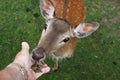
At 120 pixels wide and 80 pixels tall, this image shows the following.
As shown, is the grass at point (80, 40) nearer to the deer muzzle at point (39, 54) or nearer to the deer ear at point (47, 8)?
the deer ear at point (47, 8)

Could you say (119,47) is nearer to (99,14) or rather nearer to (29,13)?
(99,14)

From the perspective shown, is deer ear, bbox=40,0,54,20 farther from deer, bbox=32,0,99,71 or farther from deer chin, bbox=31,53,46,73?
deer chin, bbox=31,53,46,73

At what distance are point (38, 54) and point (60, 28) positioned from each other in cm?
52

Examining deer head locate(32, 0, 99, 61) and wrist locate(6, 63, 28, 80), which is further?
deer head locate(32, 0, 99, 61)

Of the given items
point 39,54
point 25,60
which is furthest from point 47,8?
point 25,60

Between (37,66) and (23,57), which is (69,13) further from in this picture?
(23,57)

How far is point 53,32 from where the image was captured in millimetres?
4355

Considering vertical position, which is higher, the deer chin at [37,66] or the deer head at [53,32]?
the deer head at [53,32]

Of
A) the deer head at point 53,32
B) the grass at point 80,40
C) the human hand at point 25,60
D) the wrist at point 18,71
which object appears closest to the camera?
the wrist at point 18,71

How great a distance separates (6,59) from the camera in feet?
18.5

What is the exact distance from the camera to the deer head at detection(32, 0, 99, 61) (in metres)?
4.26

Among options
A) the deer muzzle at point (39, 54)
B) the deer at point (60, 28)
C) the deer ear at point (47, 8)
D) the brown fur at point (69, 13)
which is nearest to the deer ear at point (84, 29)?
the deer at point (60, 28)

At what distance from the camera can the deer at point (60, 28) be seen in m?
4.30

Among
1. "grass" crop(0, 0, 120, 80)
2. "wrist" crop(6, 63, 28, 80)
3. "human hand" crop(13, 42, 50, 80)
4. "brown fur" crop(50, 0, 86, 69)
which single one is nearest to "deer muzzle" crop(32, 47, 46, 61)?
"human hand" crop(13, 42, 50, 80)
